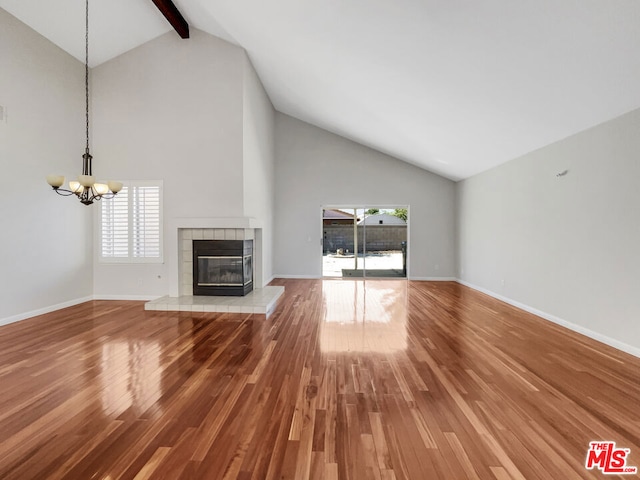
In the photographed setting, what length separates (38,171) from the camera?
4578mm

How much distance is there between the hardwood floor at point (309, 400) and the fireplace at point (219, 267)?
1334mm

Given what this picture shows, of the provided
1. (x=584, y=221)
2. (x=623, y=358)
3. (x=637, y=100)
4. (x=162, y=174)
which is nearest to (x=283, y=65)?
(x=162, y=174)

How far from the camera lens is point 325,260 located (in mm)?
8273

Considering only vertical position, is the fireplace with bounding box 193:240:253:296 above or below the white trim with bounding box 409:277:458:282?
above

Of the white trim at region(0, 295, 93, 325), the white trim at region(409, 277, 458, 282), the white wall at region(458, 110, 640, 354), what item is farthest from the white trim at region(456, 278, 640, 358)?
the white trim at region(0, 295, 93, 325)

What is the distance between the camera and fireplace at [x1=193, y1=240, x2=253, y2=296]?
539cm

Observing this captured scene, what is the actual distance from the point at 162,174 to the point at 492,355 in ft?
18.7

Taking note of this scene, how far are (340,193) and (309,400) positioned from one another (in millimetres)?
6377

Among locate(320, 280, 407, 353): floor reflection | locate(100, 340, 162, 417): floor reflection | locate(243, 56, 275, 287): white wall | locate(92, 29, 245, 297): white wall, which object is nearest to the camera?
locate(100, 340, 162, 417): floor reflection

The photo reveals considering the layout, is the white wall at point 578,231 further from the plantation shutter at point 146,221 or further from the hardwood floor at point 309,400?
the plantation shutter at point 146,221

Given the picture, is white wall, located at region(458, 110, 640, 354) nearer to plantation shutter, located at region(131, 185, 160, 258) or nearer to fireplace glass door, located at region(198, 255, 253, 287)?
fireplace glass door, located at region(198, 255, 253, 287)

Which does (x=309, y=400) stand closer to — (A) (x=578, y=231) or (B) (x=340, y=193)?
(A) (x=578, y=231)

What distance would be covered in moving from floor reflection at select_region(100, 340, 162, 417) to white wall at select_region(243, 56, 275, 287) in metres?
2.81

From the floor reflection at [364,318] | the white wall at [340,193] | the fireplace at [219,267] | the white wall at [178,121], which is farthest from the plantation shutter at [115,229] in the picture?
the floor reflection at [364,318]
